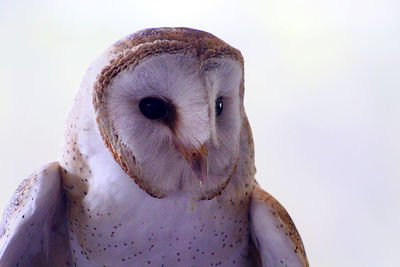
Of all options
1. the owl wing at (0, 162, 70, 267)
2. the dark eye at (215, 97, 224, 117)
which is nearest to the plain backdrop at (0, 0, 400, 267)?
the owl wing at (0, 162, 70, 267)

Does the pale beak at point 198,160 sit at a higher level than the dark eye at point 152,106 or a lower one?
lower

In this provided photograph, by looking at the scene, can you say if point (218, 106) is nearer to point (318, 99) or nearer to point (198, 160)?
point (198, 160)

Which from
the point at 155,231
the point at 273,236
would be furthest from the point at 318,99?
the point at 155,231

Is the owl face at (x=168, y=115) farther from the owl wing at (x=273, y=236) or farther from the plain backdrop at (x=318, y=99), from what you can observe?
the plain backdrop at (x=318, y=99)

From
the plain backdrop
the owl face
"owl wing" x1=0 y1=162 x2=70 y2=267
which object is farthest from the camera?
the plain backdrop

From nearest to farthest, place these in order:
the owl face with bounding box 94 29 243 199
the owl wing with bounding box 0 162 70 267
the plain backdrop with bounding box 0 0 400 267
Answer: the owl face with bounding box 94 29 243 199 < the owl wing with bounding box 0 162 70 267 < the plain backdrop with bounding box 0 0 400 267

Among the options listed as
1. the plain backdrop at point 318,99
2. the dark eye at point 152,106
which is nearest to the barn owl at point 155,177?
the dark eye at point 152,106

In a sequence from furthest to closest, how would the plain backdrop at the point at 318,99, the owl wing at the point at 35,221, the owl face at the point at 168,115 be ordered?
1. the plain backdrop at the point at 318,99
2. the owl wing at the point at 35,221
3. the owl face at the point at 168,115

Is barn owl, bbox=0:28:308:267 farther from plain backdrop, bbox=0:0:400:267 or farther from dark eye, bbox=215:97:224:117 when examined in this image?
plain backdrop, bbox=0:0:400:267
